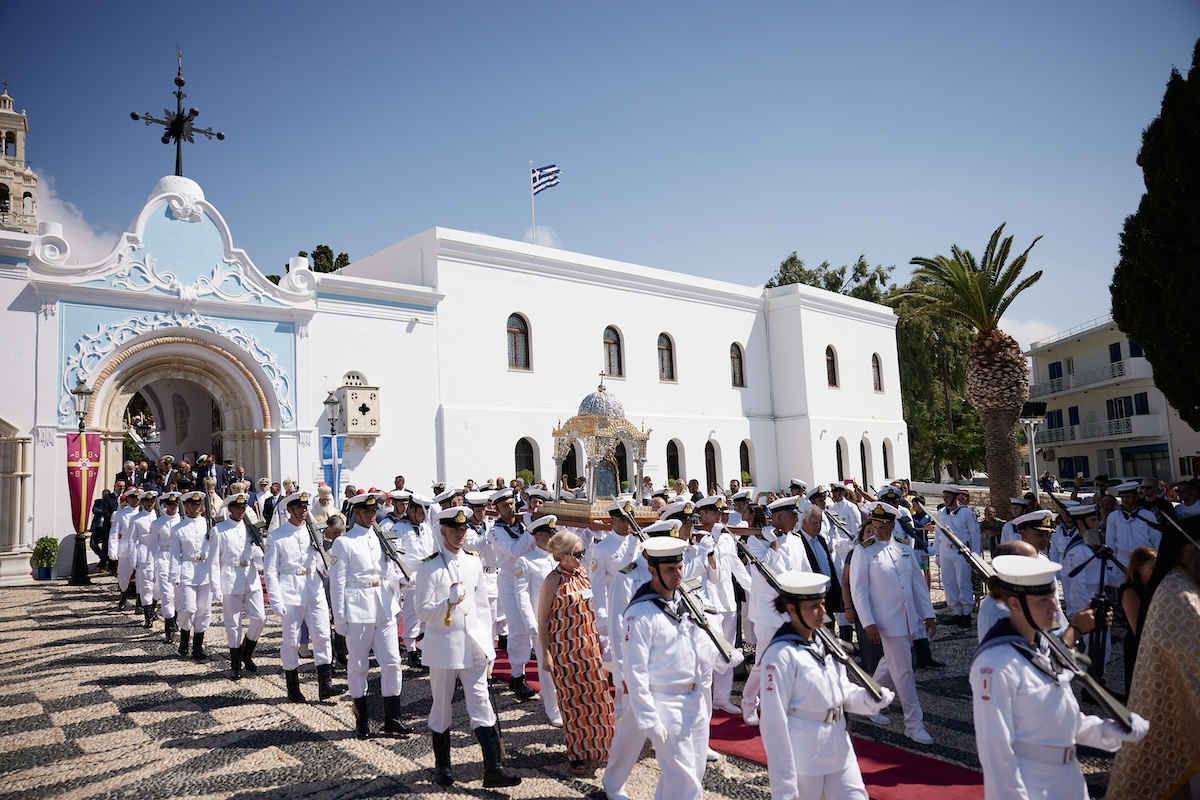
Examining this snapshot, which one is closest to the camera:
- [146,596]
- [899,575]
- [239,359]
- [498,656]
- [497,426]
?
[899,575]

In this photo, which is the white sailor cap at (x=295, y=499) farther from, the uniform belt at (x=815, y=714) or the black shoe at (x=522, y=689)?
the uniform belt at (x=815, y=714)

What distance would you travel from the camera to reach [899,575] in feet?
22.5

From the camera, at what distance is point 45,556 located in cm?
1540

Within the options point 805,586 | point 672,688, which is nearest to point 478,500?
point 672,688

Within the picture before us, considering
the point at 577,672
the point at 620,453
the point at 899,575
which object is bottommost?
the point at 577,672

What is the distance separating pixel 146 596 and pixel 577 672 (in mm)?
8391

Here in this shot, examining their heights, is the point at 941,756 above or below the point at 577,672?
below

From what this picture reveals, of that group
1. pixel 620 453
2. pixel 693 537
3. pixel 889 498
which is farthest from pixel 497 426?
pixel 693 537

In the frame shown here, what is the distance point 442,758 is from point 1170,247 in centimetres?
1339

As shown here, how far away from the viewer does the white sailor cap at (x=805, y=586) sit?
159 inches

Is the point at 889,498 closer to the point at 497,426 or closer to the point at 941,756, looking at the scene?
the point at 941,756

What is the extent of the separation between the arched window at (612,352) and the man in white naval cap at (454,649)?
19.7m

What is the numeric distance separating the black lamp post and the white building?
40 centimetres

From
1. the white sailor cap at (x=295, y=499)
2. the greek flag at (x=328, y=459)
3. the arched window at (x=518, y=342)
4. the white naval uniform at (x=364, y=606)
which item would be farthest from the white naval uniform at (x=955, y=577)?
the arched window at (x=518, y=342)
